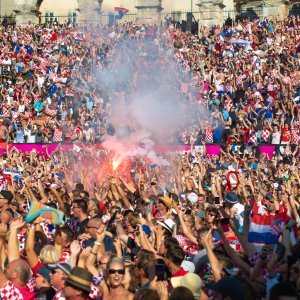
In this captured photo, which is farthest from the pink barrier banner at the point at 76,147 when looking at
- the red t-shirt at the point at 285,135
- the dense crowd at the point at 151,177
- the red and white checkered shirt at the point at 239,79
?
the red and white checkered shirt at the point at 239,79

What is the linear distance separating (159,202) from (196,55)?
20.8 meters

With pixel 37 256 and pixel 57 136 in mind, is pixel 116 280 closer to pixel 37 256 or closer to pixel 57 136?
pixel 37 256

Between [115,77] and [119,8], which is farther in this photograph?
[119,8]

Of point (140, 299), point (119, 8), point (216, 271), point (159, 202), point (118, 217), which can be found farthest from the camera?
point (119, 8)

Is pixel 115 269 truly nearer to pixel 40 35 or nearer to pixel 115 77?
pixel 115 77

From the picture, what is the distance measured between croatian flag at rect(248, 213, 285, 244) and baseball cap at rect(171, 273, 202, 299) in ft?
7.33

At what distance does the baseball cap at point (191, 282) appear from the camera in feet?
27.0

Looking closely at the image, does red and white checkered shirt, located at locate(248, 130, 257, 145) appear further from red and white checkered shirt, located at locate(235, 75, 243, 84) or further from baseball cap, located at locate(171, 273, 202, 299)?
baseball cap, located at locate(171, 273, 202, 299)

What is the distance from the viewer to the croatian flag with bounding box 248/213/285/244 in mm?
10633

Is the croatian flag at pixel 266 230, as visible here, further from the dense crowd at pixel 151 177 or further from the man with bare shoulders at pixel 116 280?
the man with bare shoulders at pixel 116 280

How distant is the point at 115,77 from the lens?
110ft

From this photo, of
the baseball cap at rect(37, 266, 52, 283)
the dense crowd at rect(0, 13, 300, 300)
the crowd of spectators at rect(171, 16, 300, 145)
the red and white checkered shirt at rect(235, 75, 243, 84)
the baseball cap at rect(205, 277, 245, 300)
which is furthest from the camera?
the red and white checkered shirt at rect(235, 75, 243, 84)

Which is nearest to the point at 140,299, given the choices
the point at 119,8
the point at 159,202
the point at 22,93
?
the point at 159,202

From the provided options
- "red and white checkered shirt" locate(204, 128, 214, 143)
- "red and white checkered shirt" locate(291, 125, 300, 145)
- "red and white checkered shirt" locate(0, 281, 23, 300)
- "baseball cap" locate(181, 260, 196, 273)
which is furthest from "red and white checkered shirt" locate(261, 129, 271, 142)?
"red and white checkered shirt" locate(0, 281, 23, 300)
